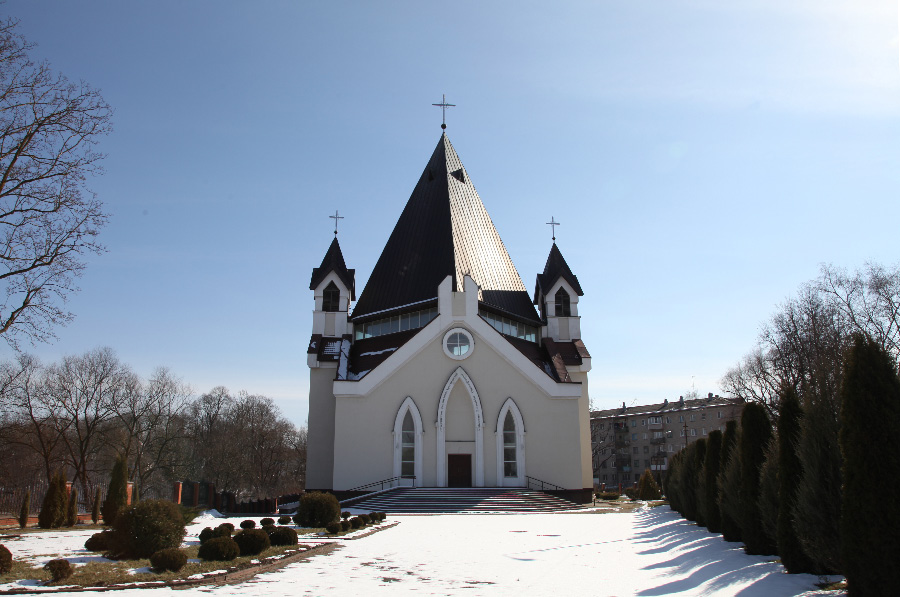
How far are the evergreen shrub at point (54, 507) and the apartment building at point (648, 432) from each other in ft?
210

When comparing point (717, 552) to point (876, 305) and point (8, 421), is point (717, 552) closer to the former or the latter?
point (876, 305)

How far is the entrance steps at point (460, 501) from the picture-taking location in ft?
83.9

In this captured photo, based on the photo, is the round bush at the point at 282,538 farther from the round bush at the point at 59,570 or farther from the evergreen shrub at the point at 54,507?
the evergreen shrub at the point at 54,507

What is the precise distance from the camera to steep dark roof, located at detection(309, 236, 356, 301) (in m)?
38.1

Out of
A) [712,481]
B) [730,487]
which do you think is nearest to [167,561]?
[730,487]

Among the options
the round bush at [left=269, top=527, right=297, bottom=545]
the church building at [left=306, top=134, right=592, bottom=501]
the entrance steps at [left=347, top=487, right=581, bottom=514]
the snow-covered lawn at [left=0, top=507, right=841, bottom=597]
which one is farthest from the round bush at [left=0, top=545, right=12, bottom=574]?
the church building at [left=306, top=134, right=592, bottom=501]

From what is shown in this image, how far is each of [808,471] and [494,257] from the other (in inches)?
1216

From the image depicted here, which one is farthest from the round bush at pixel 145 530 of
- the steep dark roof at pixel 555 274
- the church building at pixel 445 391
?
the steep dark roof at pixel 555 274

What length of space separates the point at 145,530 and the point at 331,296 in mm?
28217

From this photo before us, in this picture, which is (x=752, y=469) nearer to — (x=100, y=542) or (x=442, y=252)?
(x=100, y=542)

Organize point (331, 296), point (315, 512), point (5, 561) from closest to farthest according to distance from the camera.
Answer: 1. point (5, 561)
2. point (315, 512)
3. point (331, 296)

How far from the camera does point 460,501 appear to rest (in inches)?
1039

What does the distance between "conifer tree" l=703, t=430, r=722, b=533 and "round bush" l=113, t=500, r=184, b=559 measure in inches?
435

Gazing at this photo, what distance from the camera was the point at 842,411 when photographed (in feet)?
25.0
